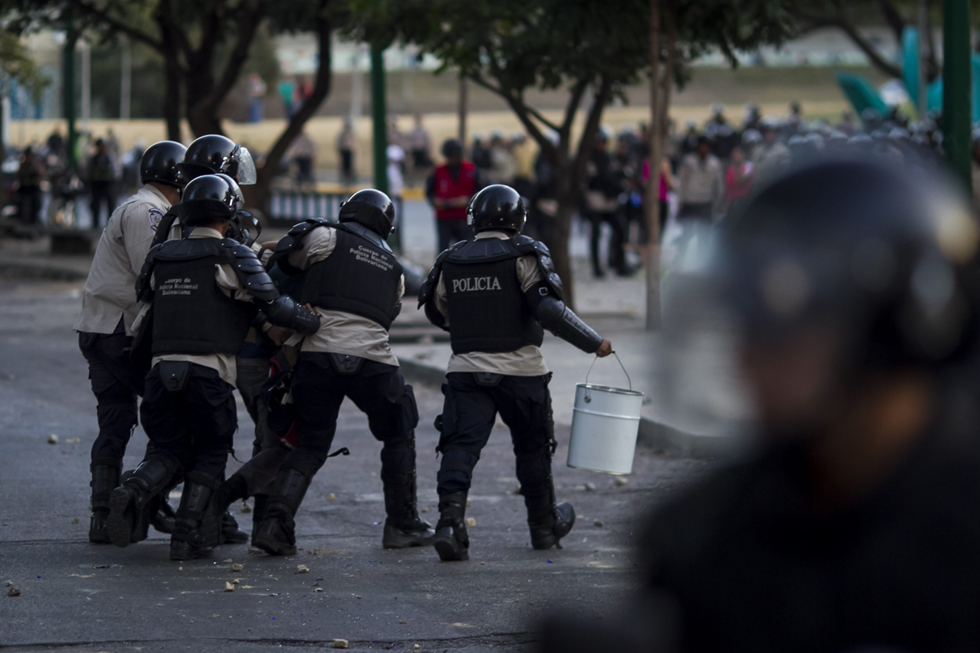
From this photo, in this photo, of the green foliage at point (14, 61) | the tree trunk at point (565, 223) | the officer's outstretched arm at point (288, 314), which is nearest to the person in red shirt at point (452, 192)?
the tree trunk at point (565, 223)

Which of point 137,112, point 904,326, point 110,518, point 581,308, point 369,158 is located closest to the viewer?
point 904,326

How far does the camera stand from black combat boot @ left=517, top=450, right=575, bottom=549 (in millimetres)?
6398

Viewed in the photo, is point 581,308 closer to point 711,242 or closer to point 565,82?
point 565,82

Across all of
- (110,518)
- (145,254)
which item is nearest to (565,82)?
(145,254)

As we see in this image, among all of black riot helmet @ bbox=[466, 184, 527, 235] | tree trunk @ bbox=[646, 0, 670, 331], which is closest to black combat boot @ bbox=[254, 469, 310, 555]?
black riot helmet @ bbox=[466, 184, 527, 235]

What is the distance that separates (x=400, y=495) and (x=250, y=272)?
1.27 meters

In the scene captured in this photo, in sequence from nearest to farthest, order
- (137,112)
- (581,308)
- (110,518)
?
(110,518)
(581,308)
(137,112)

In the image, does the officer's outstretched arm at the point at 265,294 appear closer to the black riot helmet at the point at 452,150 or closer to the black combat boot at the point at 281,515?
the black combat boot at the point at 281,515

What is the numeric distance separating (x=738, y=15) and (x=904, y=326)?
10823 mm

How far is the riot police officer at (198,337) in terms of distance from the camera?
19.4 feet

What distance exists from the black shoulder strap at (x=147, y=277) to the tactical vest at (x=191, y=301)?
1.2 inches

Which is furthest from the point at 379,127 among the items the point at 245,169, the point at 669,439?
the point at 669,439

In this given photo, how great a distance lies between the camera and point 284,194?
78.1ft

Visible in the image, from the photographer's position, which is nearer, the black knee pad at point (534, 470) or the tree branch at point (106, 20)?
the black knee pad at point (534, 470)
